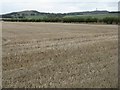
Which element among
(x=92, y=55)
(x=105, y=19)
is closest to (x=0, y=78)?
(x=92, y=55)

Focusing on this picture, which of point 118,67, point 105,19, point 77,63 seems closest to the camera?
point 118,67

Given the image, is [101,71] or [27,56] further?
[27,56]

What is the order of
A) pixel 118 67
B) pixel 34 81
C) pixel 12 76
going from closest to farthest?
pixel 34 81
pixel 12 76
pixel 118 67

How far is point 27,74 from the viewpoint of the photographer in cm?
916

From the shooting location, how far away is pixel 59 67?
10195 millimetres

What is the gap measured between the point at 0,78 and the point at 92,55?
5.64 meters

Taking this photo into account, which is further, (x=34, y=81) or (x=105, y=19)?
(x=105, y=19)

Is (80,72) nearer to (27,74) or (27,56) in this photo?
(27,74)

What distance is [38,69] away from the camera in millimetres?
9914

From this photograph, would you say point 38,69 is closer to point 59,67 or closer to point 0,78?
point 59,67

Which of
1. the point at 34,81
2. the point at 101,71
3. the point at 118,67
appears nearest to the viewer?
the point at 34,81

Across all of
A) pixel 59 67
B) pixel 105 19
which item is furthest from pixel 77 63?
pixel 105 19

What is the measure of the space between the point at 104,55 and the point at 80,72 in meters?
4.10

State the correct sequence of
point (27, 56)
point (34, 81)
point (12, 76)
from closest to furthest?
1. point (34, 81)
2. point (12, 76)
3. point (27, 56)
